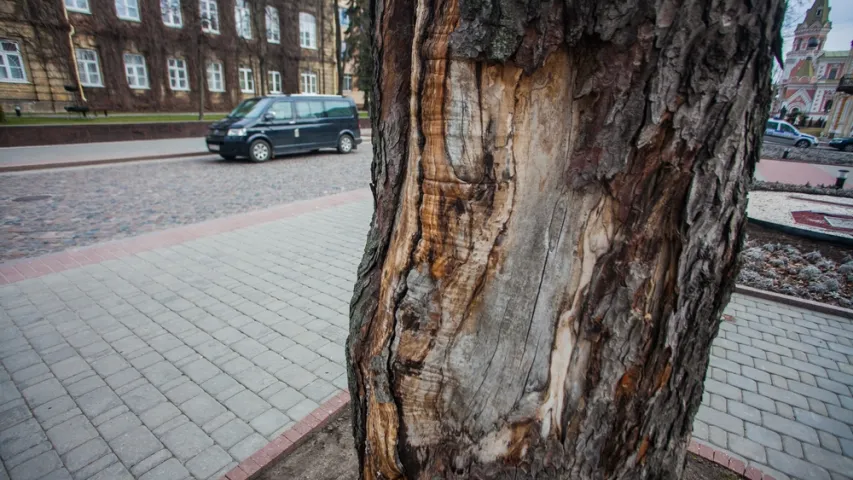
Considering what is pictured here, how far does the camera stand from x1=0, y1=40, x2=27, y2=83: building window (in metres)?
21.7

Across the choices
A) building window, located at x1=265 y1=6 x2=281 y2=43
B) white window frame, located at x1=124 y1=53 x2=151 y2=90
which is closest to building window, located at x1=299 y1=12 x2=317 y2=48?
building window, located at x1=265 y1=6 x2=281 y2=43

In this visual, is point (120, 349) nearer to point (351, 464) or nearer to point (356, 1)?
point (351, 464)

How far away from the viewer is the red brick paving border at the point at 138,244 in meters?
5.25

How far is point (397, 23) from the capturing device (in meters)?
1.31

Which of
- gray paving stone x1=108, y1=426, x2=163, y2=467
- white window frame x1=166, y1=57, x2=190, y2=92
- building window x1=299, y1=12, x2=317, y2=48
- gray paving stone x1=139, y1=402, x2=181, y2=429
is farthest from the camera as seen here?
building window x1=299, y1=12, x2=317, y2=48

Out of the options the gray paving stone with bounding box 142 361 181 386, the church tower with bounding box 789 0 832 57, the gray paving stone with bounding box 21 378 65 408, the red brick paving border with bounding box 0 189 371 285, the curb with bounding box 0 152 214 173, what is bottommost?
the gray paving stone with bounding box 21 378 65 408

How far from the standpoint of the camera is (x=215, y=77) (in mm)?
30156

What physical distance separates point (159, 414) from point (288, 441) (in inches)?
40.6

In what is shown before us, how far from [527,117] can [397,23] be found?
1.68 ft

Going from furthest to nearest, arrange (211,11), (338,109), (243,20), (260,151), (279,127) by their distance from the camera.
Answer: (243,20) → (211,11) → (338,109) → (279,127) → (260,151)

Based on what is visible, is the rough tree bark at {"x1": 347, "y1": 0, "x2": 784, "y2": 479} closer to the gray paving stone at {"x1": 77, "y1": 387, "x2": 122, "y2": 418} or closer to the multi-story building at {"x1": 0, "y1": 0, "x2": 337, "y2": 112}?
the gray paving stone at {"x1": 77, "y1": 387, "x2": 122, "y2": 418}

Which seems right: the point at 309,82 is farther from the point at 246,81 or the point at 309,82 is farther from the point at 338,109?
the point at 338,109

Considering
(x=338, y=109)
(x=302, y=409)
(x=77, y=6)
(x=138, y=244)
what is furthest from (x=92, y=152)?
(x=77, y=6)

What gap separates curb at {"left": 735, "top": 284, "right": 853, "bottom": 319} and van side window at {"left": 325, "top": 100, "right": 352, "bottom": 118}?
12829 millimetres
